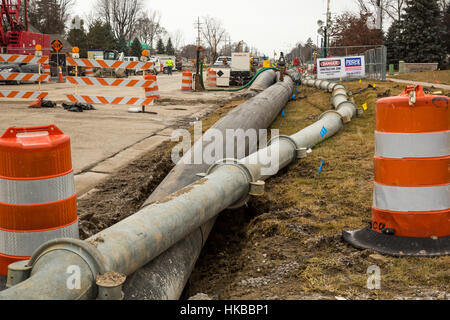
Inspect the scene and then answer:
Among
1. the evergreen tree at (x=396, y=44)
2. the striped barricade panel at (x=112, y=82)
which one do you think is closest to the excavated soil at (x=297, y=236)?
the striped barricade panel at (x=112, y=82)

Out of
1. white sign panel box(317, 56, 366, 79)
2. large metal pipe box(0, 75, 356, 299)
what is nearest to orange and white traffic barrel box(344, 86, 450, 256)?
large metal pipe box(0, 75, 356, 299)

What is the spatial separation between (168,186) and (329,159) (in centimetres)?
295

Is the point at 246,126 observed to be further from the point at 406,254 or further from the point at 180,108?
the point at 180,108

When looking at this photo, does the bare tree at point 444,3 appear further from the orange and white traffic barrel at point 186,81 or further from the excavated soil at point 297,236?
the excavated soil at point 297,236

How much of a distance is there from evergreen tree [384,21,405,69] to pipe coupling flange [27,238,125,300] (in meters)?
48.6

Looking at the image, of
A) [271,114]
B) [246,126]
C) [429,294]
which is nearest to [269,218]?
[429,294]

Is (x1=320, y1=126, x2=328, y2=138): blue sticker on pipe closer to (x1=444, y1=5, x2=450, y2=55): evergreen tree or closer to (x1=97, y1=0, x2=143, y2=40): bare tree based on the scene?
(x1=444, y1=5, x2=450, y2=55): evergreen tree

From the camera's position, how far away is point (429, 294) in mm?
3080

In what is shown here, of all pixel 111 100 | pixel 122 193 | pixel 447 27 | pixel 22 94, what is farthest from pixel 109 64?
pixel 447 27

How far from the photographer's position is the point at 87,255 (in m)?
2.71

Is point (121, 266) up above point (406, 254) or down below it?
above

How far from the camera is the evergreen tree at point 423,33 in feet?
149

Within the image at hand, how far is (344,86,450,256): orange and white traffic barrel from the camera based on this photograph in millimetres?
3838

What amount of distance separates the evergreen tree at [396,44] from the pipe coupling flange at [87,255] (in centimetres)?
4862
